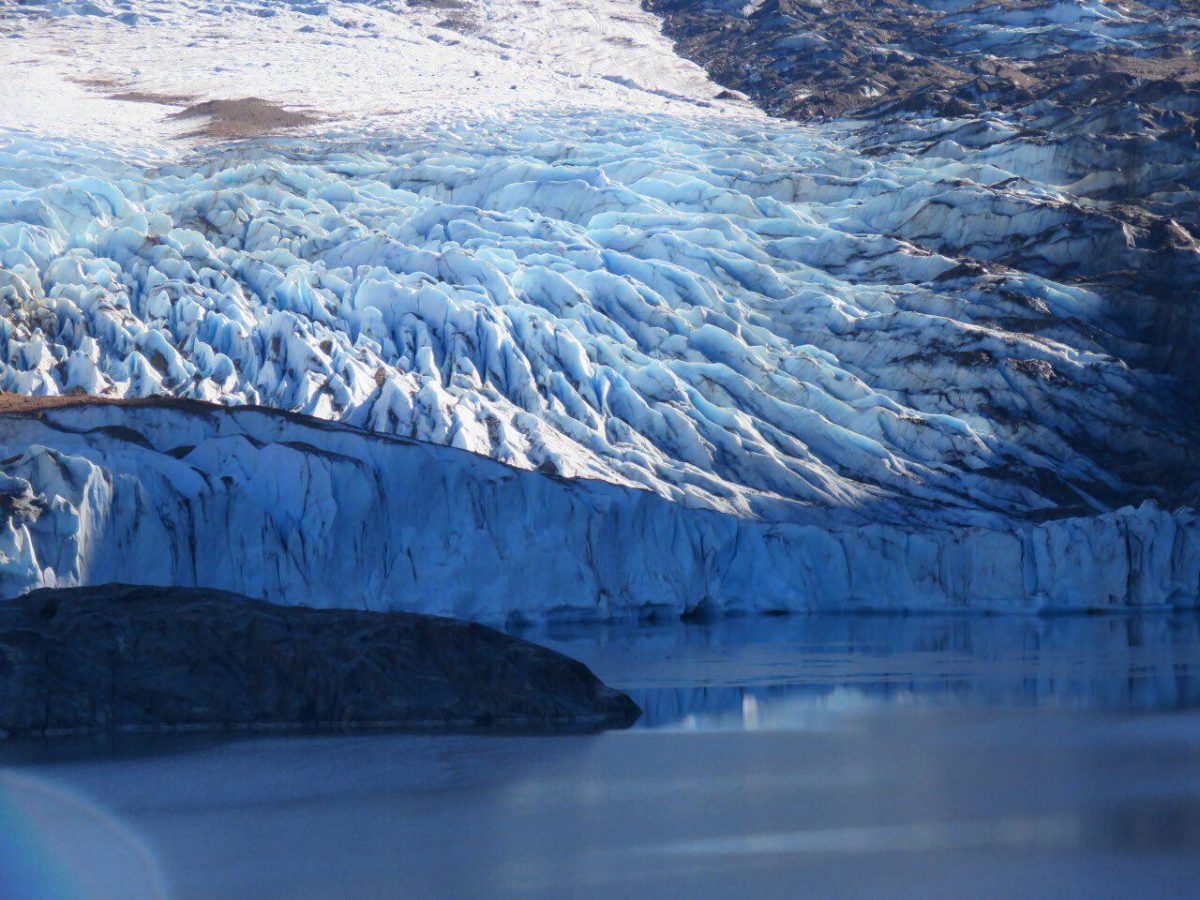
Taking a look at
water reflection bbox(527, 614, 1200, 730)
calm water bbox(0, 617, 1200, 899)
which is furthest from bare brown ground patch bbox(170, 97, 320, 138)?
calm water bbox(0, 617, 1200, 899)

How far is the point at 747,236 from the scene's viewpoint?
4078 cm

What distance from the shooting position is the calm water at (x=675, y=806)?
9.06 m

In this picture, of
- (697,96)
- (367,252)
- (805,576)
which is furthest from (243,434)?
(697,96)

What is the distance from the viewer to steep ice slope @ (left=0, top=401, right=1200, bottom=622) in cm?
2081

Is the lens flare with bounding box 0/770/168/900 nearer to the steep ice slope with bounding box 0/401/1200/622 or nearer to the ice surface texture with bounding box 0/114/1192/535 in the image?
the steep ice slope with bounding box 0/401/1200/622

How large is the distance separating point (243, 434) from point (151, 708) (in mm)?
10438

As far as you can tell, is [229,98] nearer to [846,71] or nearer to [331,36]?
[331,36]

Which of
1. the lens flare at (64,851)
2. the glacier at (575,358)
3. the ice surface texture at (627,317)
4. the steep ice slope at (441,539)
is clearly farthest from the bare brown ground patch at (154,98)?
the lens flare at (64,851)

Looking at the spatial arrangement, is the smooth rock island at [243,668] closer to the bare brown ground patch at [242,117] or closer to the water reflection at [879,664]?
the water reflection at [879,664]

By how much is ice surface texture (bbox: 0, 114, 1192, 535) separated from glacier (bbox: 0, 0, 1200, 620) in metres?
0.09

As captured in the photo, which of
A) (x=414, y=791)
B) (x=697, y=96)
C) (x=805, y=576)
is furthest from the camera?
(x=697, y=96)

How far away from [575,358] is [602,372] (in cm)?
65

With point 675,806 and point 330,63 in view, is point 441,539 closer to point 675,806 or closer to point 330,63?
point 675,806

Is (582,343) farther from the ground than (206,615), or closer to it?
closer to it
